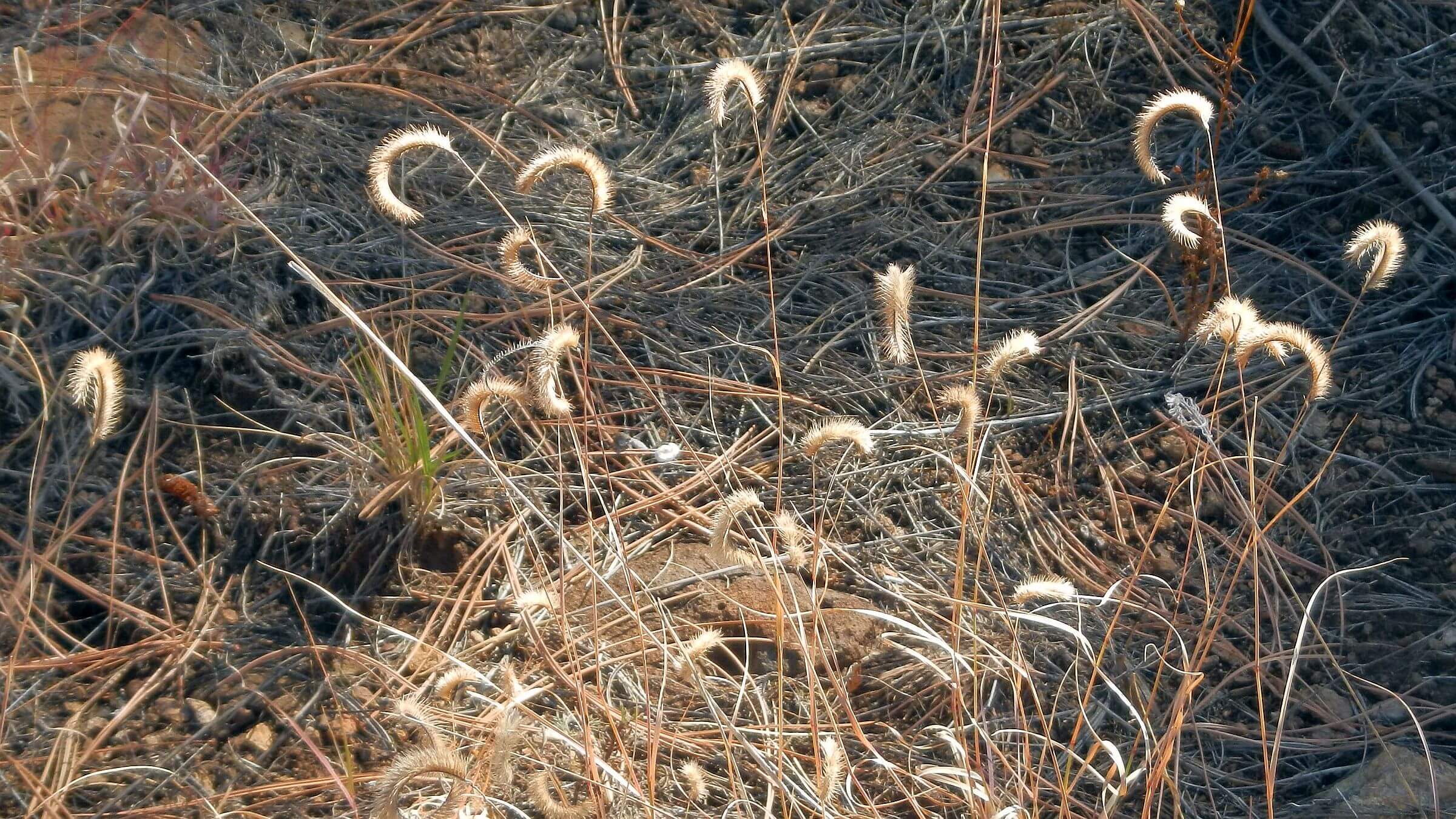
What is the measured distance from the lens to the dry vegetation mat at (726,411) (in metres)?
1.86

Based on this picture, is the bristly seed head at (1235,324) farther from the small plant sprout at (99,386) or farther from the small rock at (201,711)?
the small rock at (201,711)

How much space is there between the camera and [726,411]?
8.54ft

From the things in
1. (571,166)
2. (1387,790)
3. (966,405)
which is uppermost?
(571,166)

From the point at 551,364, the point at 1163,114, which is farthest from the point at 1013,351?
the point at 551,364

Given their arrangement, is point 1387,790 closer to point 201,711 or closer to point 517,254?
point 517,254

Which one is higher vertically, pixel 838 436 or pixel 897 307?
pixel 897 307

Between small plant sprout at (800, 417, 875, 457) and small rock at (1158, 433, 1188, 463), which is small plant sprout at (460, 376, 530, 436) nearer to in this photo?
small plant sprout at (800, 417, 875, 457)

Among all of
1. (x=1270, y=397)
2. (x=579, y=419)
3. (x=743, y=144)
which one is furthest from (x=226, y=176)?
(x=1270, y=397)

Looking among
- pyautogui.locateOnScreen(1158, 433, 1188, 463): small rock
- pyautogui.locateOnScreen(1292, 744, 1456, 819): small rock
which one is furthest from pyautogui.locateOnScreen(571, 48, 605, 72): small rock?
pyautogui.locateOnScreen(1292, 744, 1456, 819): small rock

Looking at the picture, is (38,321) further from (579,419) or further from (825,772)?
(825,772)

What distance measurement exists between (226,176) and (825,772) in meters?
2.07

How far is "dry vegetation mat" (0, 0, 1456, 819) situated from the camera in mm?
1863

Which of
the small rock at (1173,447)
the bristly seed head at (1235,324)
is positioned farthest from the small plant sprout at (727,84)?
the small rock at (1173,447)

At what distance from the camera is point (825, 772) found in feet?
4.98
